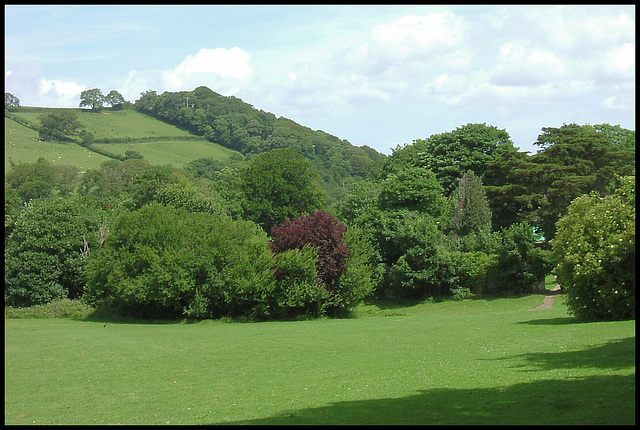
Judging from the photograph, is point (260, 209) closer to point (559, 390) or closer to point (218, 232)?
point (218, 232)

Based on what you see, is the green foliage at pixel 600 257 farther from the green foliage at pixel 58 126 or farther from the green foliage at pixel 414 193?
the green foliage at pixel 58 126

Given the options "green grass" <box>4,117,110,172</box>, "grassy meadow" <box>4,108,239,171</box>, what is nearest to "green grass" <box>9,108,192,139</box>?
"grassy meadow" <box>4,108,239,171</box>

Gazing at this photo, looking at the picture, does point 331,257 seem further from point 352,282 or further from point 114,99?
point 114,99

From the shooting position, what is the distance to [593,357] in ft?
65.2

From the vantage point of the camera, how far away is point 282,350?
28500 millimetres

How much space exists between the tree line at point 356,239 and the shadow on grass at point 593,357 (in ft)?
Answer: 29.5

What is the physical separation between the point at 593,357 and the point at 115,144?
443 ft

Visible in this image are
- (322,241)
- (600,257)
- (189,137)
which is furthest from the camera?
(189,137)

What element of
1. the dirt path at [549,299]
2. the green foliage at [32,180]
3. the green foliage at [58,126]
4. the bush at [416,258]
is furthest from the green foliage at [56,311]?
the green foliage at [58,126]

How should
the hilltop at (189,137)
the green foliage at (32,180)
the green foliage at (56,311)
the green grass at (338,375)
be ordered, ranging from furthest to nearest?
the hilltop at (189,137) < the green foliage at (32,180) < the green foliage at (56,311) < the green grass at (338,375)

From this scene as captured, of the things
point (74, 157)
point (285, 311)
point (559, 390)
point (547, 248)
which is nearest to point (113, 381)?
point (559, 390)

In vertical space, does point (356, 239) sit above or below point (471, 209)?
below

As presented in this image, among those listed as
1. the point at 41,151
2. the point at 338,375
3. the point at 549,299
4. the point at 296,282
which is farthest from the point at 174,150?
the point at 338,375

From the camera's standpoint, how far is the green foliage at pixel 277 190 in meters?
75.6
